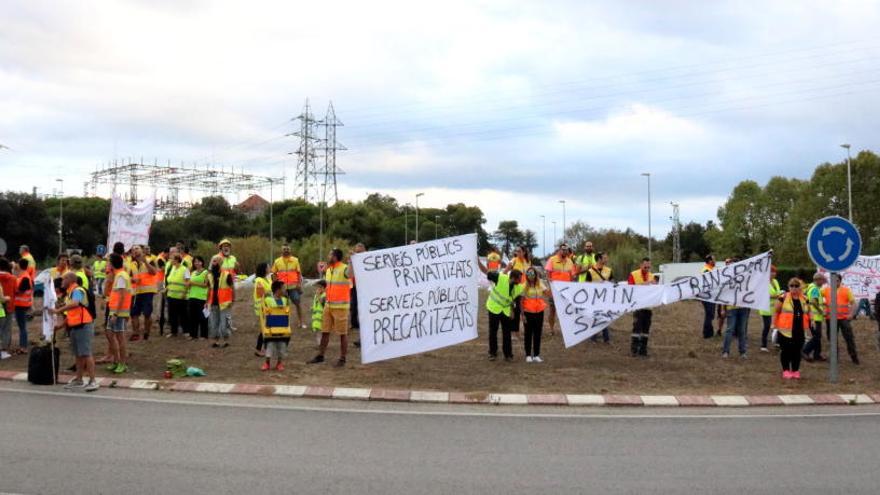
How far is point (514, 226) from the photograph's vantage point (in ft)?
344

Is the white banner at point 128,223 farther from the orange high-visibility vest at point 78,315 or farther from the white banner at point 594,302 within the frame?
the white banner at point 594,302

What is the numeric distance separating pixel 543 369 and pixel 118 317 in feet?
23.6

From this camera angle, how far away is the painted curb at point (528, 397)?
1064 centimetres

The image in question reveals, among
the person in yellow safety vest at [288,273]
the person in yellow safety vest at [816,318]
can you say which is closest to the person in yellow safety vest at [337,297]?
the person in yellow safety vest at [288,273]

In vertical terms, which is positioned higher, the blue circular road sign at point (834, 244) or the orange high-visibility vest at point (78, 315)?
the blue circular road sign at point (834, 244)

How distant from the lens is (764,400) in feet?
35.5

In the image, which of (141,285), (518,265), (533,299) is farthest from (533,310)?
(141,285)

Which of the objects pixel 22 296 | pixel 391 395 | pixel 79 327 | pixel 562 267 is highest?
pixel 562 267

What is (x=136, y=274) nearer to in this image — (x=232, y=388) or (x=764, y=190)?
(x=232, y=388)

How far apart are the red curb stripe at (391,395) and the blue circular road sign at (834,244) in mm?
6609

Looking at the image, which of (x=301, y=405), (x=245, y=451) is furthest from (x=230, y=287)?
(x=245, y=451)

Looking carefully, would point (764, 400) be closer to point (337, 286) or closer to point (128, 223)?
point (337, 286)

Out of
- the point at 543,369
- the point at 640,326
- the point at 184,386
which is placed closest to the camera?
the point at 184,386

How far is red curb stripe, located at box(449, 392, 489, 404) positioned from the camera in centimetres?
1073
